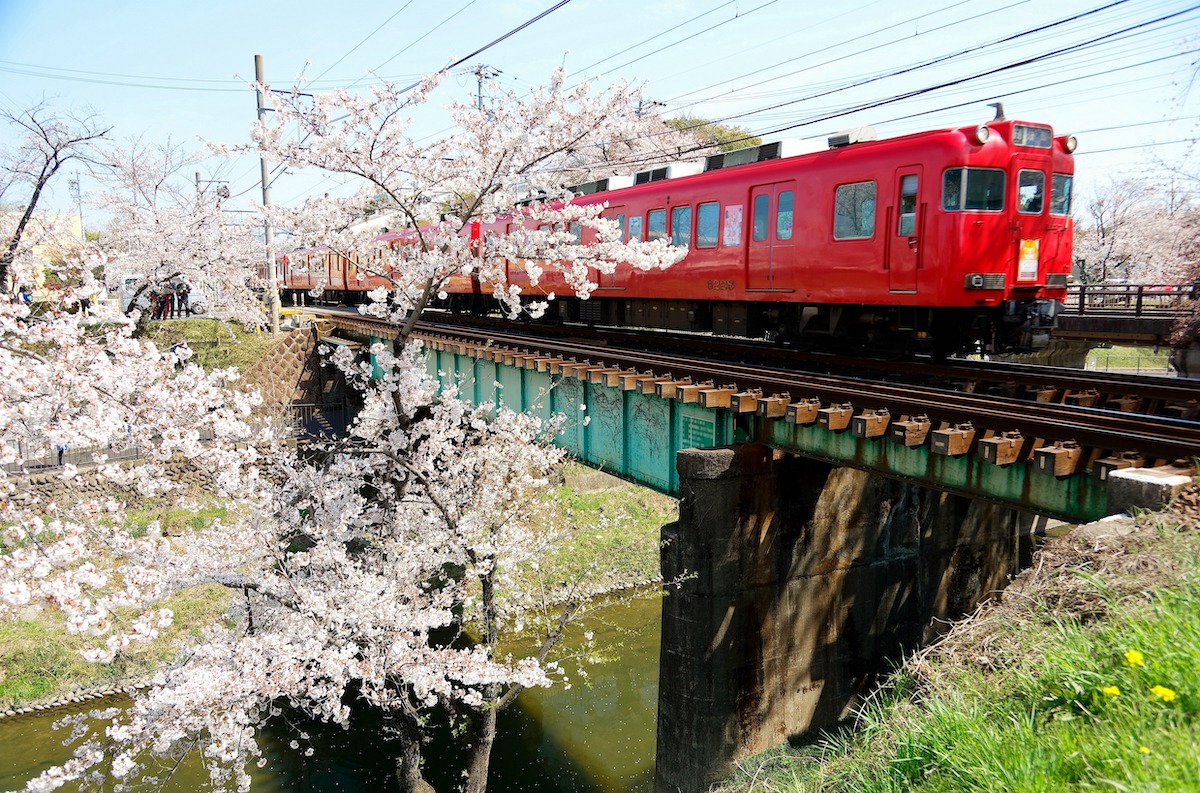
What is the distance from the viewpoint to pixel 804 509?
9.29 m

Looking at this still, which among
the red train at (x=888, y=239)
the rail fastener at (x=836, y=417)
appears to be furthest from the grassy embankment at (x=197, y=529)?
the rail fastener at (x=836, y=417)

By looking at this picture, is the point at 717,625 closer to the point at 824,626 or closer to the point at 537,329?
the point at 824,626

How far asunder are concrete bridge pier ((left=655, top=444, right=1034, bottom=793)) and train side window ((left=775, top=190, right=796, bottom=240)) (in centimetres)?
378

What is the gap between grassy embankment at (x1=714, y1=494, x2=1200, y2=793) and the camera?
3084 millimetres

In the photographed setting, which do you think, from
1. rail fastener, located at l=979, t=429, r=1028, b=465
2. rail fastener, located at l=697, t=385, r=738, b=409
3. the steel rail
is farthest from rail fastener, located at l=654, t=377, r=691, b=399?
rail fastener, located at l=979, t=429, r=1028, b=465

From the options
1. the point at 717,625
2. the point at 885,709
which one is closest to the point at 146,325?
the point at 717,625

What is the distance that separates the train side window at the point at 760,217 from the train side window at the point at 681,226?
163cm

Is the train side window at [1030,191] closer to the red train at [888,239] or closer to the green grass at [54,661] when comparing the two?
the red train at [888,239]

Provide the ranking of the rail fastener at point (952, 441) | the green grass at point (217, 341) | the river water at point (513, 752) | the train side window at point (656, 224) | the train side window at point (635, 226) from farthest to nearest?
the green grass at point (217, 341)
the train side window at point (635, 226)
the train side window at point (656, 224)
the river water at point (513, 752)
the rail fastener at point (952, 441)

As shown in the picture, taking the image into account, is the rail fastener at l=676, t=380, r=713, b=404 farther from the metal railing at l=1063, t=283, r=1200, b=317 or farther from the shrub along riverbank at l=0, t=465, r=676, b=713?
the metal railing at l=1063, t=283, r=1200, b=317

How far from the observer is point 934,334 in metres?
10.3

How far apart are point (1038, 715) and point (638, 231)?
12.0m

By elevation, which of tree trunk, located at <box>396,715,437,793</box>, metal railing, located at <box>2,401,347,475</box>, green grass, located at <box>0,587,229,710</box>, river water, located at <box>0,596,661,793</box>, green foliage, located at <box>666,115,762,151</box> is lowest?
river water, located at <box>0,596,661,793</box>

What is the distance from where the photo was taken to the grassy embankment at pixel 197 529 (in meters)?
13.3
